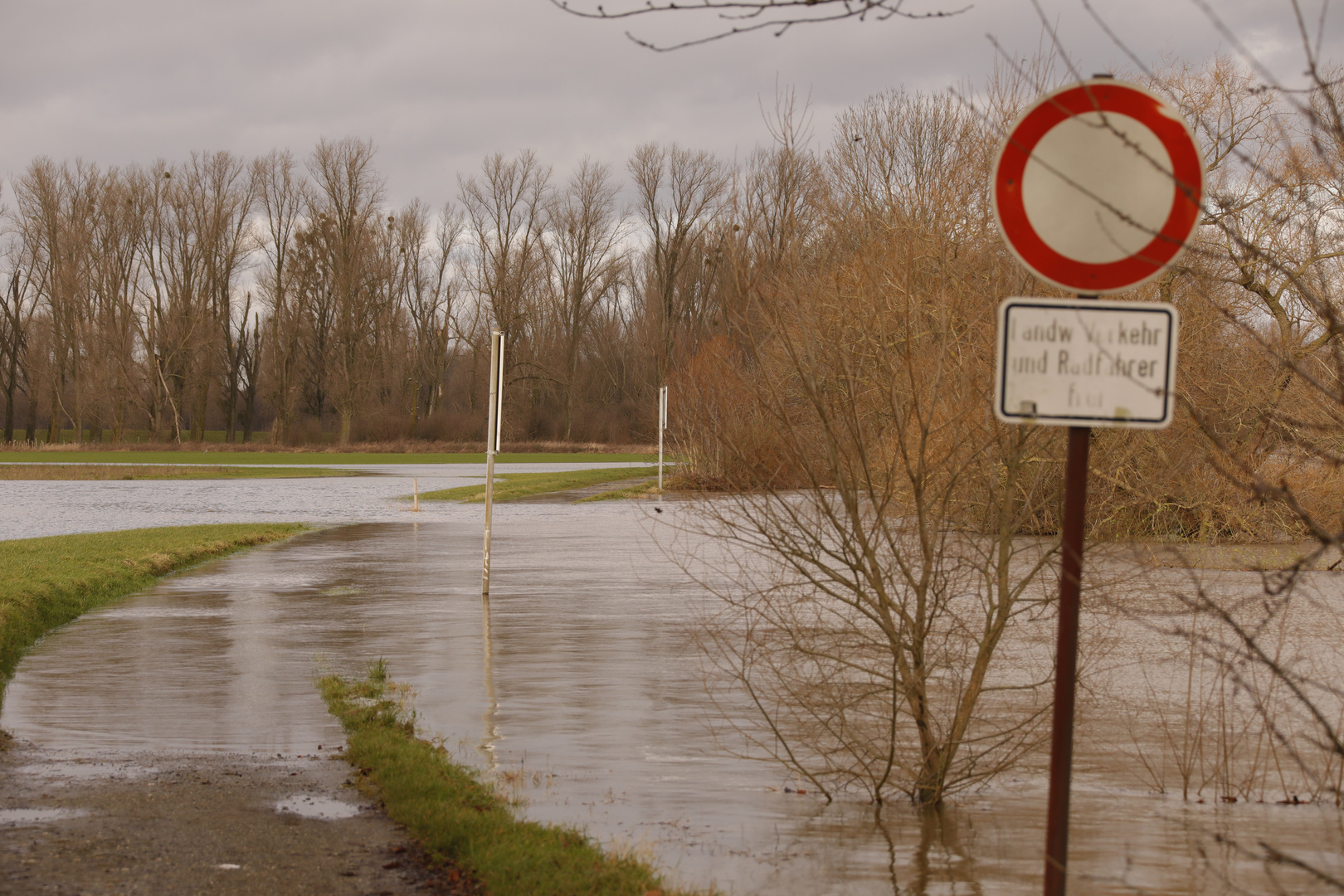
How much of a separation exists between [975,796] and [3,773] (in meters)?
5.38

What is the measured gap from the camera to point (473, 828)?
5945 millimetres

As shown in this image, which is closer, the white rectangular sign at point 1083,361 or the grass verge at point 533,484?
the white rectangular sign at point 1083,361

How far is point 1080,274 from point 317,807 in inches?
187

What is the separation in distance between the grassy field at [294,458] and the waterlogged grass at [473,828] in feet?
184

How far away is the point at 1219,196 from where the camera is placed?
132 inches

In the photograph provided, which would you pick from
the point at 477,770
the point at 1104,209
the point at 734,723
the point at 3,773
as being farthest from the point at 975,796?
the point at 3,773

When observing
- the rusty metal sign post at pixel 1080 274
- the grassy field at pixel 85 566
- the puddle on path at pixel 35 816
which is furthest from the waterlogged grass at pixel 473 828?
the grassy field at pixel 85 566

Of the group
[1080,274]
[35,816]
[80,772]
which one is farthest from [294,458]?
[1080,274]

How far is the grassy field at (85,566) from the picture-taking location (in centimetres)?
1257

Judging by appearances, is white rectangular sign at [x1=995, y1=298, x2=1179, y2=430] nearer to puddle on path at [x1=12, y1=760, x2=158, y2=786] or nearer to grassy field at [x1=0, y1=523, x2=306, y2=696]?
puddle on path at [x1=12, y1=760, x2=158, y2=786]

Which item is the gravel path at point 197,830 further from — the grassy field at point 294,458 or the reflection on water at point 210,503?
the grassy field at point 294,458

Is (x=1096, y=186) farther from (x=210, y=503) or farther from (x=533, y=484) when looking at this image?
(x=533, y=484)

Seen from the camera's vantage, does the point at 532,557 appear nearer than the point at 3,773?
No

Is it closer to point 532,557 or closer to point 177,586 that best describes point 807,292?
point 177,586
